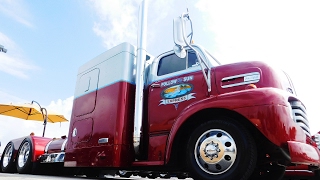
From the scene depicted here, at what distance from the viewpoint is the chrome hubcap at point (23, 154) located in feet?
21.2

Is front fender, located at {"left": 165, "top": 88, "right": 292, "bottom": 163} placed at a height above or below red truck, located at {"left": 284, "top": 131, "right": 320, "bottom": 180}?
above

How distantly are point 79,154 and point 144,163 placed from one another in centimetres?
152

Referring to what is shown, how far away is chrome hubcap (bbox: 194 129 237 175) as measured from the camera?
9.91 ft

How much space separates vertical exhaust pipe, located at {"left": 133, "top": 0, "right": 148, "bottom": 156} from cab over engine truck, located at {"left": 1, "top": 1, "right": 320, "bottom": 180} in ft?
0.05

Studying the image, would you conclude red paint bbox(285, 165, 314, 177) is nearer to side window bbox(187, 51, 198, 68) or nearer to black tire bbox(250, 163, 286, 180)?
black tire bbox(250, 163, 286, 180)

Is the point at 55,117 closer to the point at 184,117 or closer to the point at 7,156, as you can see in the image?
the point at 7,156

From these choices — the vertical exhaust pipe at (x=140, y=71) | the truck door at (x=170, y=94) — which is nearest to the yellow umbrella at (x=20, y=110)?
the vertical exhaust pipe at (x=140, y=71)

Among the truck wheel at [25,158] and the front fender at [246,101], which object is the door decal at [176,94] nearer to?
the front fender at [246,101]

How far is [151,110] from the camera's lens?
436cm

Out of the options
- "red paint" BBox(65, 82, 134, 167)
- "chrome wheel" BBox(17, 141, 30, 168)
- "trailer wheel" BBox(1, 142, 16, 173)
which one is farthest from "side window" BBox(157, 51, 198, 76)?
"trailer wheel" BBox(1, 142, 16, 173)

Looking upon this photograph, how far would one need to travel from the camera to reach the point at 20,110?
10664 mm

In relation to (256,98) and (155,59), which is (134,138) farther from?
(256,98)

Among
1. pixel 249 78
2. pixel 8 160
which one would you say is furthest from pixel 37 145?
pixel 249 78

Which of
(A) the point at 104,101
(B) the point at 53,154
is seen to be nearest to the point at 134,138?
(A) the point at 104,101
